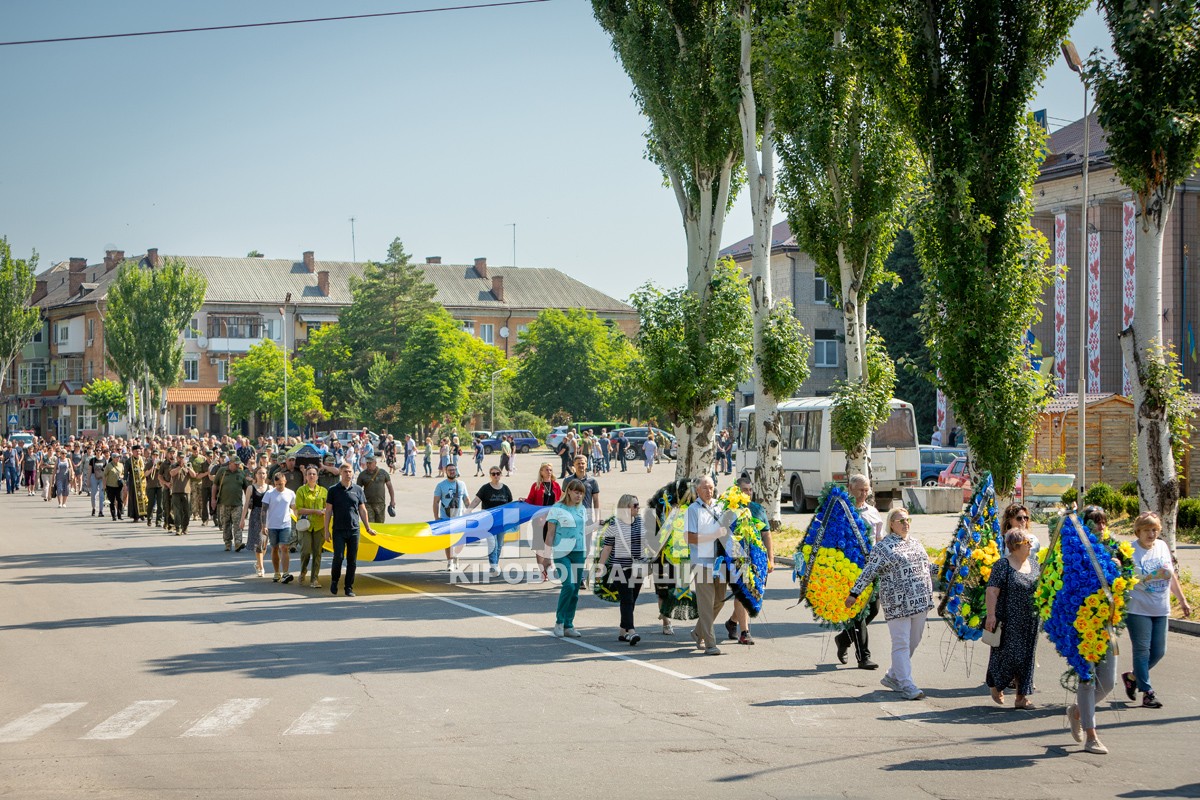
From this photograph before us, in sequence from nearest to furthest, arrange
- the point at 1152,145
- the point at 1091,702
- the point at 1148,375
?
the point at 1091,702, the point at 1152,145, the point at 1148,375

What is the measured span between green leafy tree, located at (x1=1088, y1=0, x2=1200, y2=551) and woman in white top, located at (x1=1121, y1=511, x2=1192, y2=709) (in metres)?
6.57

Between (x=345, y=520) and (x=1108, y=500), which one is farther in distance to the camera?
(x=1108, y=500)

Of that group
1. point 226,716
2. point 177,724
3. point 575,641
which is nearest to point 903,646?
point 575,641

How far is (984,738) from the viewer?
988 centimetres

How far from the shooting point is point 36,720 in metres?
10.7

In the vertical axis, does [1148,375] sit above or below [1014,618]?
above

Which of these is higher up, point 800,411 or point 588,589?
point 800,411

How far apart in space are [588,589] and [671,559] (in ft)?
21.0

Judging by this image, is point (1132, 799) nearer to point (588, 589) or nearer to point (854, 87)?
point (588, 589)

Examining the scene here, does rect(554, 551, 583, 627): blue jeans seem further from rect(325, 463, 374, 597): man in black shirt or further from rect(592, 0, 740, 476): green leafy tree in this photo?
rect(592, 0, 740, 476): green leafy tree

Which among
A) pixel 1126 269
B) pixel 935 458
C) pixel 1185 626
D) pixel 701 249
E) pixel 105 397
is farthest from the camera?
pixel 105 397

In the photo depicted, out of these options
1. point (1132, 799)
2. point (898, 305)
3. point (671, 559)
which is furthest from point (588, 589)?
point (898, 305)

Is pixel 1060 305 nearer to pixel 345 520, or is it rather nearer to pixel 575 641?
pixel 345 520

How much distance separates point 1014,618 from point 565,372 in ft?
289
